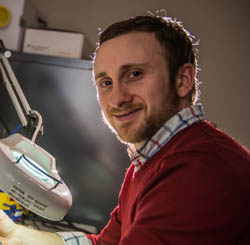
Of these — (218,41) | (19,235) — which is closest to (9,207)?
(19,235)

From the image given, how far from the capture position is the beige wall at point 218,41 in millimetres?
1570

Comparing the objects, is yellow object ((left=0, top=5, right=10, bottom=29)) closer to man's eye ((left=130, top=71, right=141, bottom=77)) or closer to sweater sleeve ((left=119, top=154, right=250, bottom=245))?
man's eye ((left=130, top=71, right=141, bottom=77))

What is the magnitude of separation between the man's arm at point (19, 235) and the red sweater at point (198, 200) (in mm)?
450

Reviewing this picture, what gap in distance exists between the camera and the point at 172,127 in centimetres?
56

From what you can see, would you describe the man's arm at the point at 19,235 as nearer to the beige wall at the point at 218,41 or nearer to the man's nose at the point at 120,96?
the man's nose at the point at 120,96

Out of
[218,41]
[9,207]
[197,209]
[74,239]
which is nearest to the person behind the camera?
[197,209]

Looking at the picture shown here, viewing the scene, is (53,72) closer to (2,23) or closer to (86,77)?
(86,77)

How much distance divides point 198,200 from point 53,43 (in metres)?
1.15

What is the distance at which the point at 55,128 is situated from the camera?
1.18 metres

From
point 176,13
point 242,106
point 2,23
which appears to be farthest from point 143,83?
point 176,13

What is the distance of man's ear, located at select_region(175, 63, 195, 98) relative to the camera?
67cm

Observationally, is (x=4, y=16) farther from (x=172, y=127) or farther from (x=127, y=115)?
(x=172, y=127)

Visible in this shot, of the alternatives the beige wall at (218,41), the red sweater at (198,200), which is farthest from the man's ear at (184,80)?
the beige wall at (218,41)

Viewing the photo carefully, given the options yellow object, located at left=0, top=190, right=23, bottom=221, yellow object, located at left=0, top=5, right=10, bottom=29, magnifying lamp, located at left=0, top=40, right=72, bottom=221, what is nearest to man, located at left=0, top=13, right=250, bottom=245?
magnifying lamp, located at left=0, top=40, right=72, bottom=221
